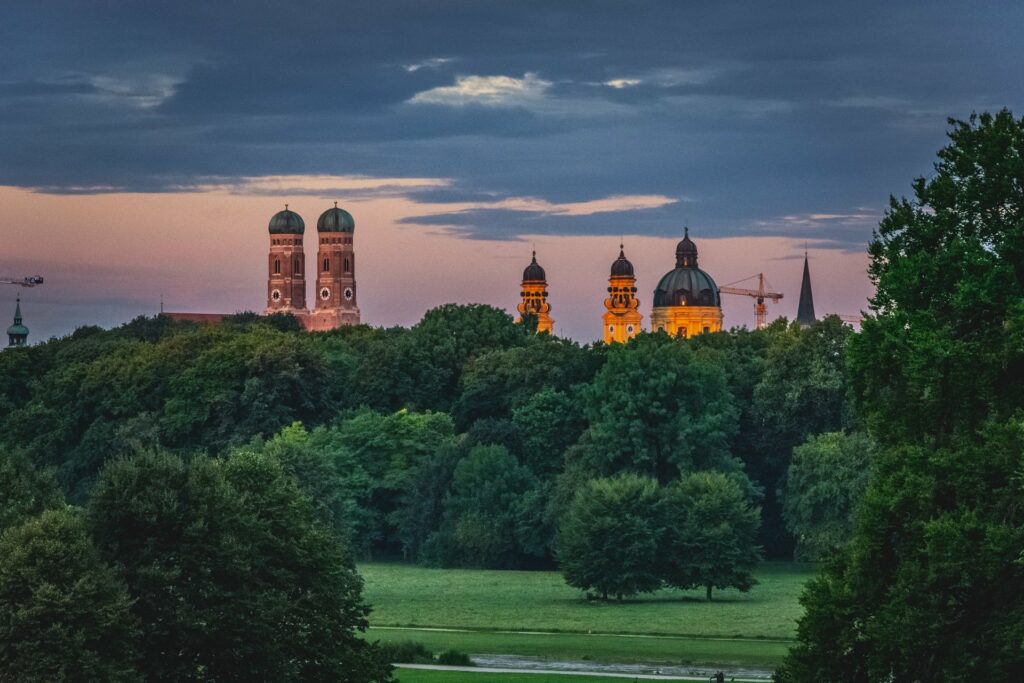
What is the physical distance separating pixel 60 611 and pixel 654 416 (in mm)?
59194

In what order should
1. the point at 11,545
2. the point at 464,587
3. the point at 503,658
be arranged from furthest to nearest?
1. the point at 464,587
2. the point at 503,658
3. the point at 11,545

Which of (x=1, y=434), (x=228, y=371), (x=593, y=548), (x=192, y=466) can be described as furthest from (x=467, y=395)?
(x=192, y=466)

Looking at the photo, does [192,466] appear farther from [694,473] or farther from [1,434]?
Answer: [1,434]

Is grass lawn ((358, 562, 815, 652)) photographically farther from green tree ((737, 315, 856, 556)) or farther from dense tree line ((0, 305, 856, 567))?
green tree ((737, 315, 856, 556))

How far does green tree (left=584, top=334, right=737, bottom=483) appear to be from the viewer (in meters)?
94.9

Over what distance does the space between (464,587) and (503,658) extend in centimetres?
2783

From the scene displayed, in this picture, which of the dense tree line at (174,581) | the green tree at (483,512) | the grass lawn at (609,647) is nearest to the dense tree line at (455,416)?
the green tree at (483,512)

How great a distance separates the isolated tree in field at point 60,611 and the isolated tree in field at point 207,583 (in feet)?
2.74

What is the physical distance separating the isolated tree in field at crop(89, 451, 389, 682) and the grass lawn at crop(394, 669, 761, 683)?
5.47 metres

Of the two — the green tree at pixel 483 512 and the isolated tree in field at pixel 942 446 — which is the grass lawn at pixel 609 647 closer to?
the isolated tree in field at pixel 942 446

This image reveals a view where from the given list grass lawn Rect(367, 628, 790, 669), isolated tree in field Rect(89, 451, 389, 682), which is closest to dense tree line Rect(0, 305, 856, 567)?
grass lawn Rect(367, 628, 790, 669)

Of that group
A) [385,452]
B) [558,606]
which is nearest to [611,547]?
[558,606]

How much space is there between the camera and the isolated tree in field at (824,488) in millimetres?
90250

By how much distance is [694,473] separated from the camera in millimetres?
88562
